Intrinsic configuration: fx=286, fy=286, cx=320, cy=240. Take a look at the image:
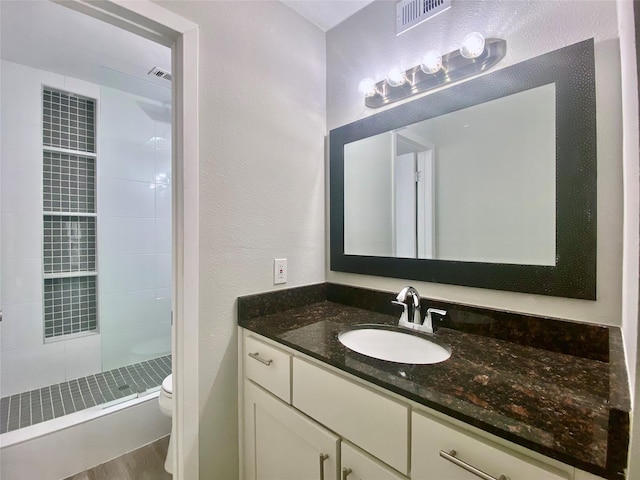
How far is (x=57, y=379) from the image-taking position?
2.05 metres

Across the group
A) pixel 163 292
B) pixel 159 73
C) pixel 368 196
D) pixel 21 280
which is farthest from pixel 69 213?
pixel 368 196

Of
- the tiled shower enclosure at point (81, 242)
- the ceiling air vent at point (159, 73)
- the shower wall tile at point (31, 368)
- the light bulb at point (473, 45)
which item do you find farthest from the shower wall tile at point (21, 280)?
the light bulb at point (473, 45)

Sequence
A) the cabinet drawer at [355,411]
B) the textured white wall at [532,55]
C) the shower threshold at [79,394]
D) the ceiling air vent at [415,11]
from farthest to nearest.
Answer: the shower threshold at [79,394] < the ceiling air vent at [415,11] < the textured white wall at [532,55] < the cabinet drawer at [355,411]

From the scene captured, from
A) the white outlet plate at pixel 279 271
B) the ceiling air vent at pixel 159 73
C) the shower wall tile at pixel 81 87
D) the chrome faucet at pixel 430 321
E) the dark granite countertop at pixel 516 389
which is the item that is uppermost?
the ceiling air vent at pixel 159 73

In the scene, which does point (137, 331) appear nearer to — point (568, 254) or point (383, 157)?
point (383, 157)

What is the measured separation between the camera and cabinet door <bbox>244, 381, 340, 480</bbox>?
0.86 metres

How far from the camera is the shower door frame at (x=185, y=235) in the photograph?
1068 millimetres

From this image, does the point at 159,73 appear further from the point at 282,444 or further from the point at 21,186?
the point at 282,444

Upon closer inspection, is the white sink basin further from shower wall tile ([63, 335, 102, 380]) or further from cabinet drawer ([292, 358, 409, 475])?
shower wall tile ([63, 335, 102, 380])

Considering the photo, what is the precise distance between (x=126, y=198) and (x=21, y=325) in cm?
109

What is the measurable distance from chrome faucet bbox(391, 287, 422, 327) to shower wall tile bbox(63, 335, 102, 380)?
2365 mm

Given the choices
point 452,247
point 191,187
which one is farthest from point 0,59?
point 452,247

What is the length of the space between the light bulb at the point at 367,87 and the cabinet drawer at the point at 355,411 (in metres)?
1.21

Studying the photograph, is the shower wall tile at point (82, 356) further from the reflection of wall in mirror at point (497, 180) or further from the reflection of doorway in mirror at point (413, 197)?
the reflection of wall in mirror at point (497, 180)
